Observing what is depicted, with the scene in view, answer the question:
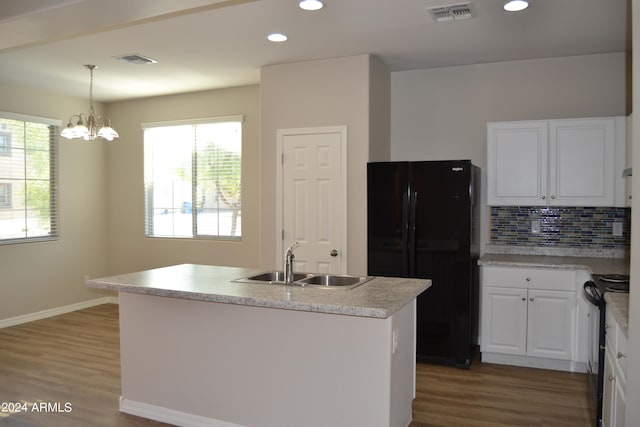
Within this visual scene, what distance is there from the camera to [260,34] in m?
4.08

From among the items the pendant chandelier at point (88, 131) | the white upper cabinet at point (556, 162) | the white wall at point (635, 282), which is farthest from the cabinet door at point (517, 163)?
the pendant chandelier at point (88, 131)

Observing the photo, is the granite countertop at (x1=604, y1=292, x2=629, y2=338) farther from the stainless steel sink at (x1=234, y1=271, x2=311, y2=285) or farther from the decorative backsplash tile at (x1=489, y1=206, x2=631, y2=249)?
the decorative backsplash tile at (x1=489, y1=206, x2=631, y2=249)

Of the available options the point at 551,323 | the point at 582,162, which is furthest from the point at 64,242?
the point at 582,162

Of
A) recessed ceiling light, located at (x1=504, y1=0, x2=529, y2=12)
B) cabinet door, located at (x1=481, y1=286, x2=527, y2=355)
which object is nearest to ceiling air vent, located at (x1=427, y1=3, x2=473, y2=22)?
recessed ceiling light, located at (x1=504, y1=0, x2=529, y2=12)

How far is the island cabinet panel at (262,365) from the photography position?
8.98ft

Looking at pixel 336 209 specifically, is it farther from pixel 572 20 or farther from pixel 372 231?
pixel 572 20

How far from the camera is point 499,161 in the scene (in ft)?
15.0

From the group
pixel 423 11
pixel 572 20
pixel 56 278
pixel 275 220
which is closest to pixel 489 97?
pixel 572 20

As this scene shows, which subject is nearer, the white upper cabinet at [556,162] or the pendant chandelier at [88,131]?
the white upper cabinet at [556,162]

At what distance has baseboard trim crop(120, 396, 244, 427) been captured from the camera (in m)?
3.18

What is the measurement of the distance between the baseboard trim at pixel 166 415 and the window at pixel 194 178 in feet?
9.56

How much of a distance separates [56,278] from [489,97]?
5.47 meters

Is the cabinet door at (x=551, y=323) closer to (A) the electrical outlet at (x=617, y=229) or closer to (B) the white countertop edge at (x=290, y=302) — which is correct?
(A) the electrical outlet at (x=617, y=229)

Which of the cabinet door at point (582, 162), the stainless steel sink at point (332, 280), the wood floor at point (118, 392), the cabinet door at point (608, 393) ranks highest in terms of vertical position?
the cabinet door at point (582, 162)
